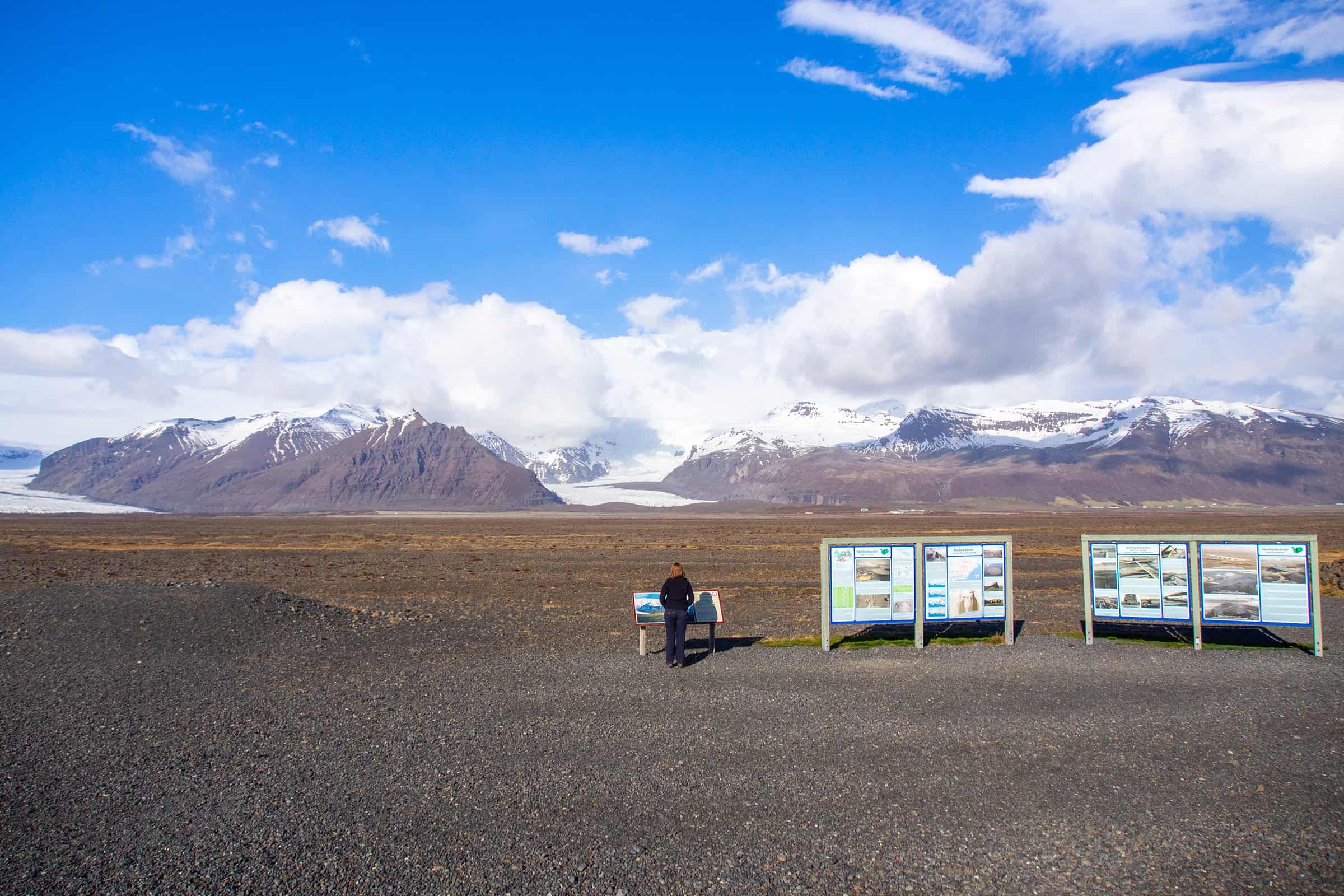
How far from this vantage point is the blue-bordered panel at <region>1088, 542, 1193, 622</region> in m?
14.6

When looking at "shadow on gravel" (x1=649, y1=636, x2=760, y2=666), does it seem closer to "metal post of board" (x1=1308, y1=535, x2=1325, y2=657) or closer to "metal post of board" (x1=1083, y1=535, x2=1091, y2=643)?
"metal post of board" (x1=1083, y1=535, x2=1091, y2=643)

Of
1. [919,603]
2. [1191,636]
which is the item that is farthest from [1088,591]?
[919,603]

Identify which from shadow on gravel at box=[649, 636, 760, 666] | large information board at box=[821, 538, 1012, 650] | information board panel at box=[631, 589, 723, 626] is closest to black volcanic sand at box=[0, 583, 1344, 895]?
shadow on gravel at box=[649, 636, 760, 666]

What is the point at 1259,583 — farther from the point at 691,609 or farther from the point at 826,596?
the point at 691,609

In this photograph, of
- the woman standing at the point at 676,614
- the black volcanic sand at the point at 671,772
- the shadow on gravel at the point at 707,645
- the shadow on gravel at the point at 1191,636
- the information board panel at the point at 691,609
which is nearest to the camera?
the black volcanic sand at the point at 671,772

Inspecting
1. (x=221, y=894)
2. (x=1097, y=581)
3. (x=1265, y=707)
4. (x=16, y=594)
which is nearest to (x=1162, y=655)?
(x=1097, y=581)

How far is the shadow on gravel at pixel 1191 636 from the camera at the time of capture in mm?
14859

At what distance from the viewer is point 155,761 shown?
8.84 meters

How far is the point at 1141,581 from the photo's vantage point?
14781 mm

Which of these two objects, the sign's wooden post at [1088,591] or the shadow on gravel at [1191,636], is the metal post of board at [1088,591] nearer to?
the sign's wooden post at [1088,591]

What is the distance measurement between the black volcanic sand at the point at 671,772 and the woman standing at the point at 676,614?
0.59 meters

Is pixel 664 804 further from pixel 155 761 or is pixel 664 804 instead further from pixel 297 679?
pixel 297 679

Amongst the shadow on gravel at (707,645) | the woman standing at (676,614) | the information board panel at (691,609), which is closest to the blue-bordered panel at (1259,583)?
the shadow on gravel at (707,645)

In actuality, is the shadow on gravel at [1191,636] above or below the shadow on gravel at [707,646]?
above
